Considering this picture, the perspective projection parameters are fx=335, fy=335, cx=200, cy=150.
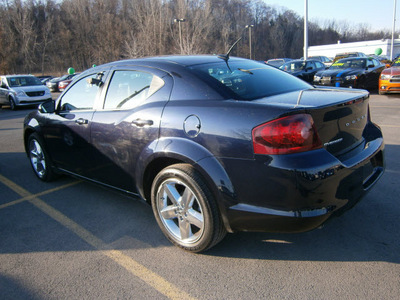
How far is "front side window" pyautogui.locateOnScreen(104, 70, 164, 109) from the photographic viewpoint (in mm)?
3166

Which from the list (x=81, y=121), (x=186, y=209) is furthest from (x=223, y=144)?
(x=81, y=121)

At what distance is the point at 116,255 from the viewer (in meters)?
2.92

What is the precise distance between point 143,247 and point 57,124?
2081 mm

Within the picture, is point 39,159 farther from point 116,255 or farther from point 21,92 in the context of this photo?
point 21,92

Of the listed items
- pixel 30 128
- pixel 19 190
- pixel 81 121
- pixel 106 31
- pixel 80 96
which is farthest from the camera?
pixel 106 31

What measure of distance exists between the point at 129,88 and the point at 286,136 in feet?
5.83

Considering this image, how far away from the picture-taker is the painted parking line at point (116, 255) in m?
2.44

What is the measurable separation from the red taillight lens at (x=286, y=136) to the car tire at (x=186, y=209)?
60 cm

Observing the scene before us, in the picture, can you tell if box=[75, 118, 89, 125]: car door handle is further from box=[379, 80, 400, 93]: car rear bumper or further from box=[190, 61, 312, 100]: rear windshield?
box=[379, 80, 400, 93]: car rear bumper

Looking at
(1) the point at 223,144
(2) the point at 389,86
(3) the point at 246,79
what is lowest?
(2) the point at 389,86

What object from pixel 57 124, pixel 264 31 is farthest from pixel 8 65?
pixel 264 31

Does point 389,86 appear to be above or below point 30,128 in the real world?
below

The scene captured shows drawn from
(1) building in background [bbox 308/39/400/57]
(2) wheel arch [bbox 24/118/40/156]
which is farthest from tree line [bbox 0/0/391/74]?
(2) wheel arch [bbox 24/118/40/156]

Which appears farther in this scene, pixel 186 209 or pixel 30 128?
pixel 30 128
